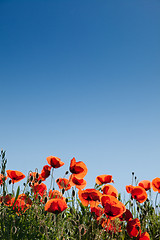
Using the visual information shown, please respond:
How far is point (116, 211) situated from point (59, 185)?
1.11 m

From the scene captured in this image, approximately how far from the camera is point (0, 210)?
2.68 m

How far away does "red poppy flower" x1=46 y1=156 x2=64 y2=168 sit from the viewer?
300 cm

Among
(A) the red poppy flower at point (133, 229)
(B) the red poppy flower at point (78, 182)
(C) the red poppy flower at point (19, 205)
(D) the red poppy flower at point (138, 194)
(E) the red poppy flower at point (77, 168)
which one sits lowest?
(A) the red poppy flower at point (133, 229)

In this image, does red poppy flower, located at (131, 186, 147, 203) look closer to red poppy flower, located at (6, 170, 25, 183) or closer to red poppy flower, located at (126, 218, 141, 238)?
red poppy flower, located at (126, 218, 141, 238)

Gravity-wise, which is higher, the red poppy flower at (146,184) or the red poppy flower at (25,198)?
the red poppy flower at (146,184)

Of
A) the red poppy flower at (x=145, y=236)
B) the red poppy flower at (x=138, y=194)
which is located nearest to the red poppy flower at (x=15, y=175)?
the red poppy flower at (x=138, y=194)

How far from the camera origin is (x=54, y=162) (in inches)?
118

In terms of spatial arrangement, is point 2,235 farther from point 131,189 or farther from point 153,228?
point 153,228

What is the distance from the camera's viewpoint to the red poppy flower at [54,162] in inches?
118

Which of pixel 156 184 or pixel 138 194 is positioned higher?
pixel 156 184

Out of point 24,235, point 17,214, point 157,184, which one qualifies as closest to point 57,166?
point 17,214

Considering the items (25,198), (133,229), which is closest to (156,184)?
(133,229)

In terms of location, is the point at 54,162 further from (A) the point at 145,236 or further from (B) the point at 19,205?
(A) the point at 145,236

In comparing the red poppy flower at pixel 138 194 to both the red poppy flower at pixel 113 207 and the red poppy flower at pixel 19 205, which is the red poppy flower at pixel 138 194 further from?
the red poppy flower at pixel 19 205
